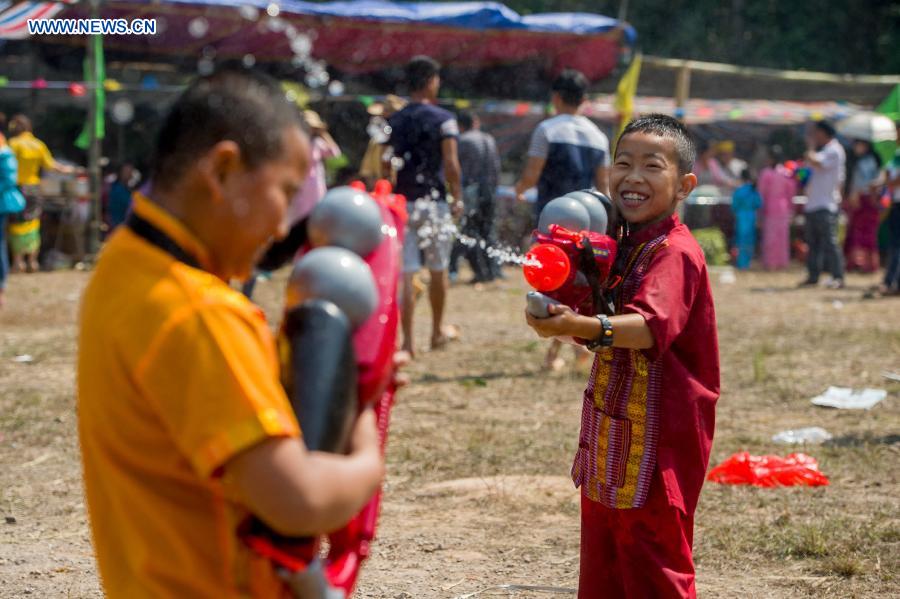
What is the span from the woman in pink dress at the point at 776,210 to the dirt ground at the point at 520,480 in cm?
643

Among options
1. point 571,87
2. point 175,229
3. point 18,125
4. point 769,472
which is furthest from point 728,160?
point 175,229

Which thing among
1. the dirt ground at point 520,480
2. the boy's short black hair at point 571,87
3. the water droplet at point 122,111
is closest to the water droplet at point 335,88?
the water droplet at point 122,111

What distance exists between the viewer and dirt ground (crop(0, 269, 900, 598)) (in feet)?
13.6

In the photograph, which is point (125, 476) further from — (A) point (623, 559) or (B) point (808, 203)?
(B) point (808, 203)

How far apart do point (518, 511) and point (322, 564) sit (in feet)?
10.7

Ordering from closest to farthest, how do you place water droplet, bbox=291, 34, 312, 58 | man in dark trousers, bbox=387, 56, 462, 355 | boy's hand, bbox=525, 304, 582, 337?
boy's hand, bbox=525, 304, 582, 337, man in dark trousers, bbox=387, 56, 462, 355, water droplet, bbox=291, 34, 312, 58

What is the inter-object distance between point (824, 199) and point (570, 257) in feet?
37.2

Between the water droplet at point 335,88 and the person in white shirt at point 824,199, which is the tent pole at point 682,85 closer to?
the person in white shirt at point 824,199

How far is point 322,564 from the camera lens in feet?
5.67

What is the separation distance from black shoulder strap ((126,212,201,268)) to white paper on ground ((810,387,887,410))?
595 cm

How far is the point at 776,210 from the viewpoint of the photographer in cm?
1593

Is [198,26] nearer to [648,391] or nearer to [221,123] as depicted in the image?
[648,391]

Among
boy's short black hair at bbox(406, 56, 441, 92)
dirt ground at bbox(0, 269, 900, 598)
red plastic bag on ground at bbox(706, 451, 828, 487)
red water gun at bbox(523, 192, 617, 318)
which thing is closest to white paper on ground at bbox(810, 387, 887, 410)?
dirt ground at bbox(0, 269, 900, 598)

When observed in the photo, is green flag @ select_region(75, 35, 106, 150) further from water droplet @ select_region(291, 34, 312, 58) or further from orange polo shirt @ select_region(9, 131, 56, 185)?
water droplet @ select_region(291, 34, 312, 58)
